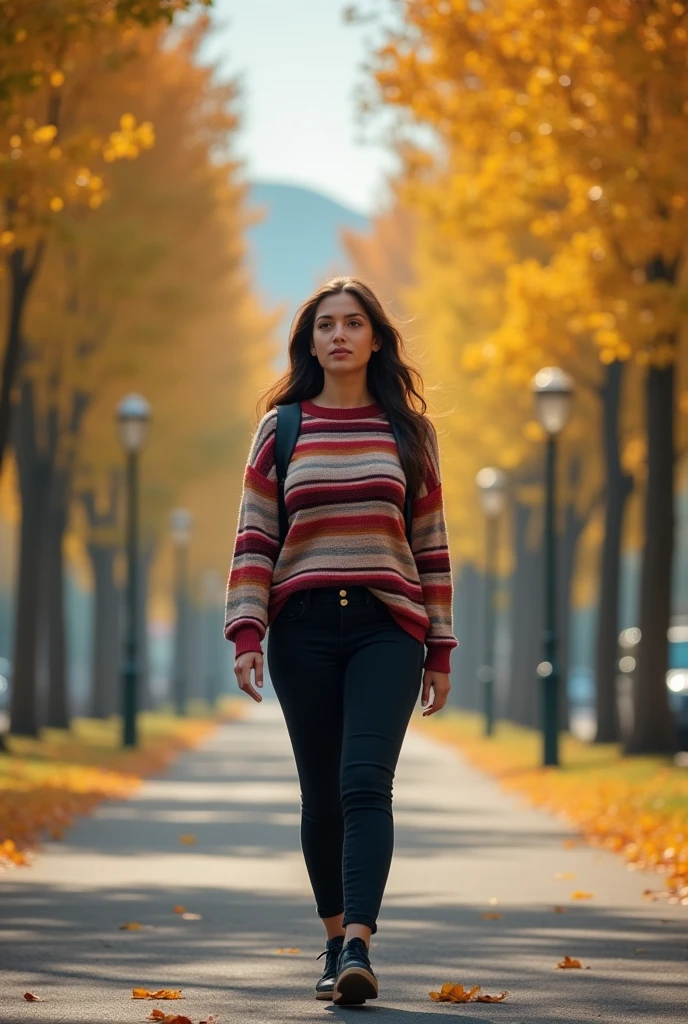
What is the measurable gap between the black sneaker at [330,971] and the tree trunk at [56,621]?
19262 mm

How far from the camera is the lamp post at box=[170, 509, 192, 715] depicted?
126 feet

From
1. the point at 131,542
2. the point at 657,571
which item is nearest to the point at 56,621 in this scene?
the point at 131,542

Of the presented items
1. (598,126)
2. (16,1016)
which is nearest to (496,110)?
(598,126)

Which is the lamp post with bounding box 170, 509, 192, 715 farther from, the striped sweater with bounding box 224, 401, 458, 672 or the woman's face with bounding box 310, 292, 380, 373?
the striped sweater with bounding box 224, 401, 458, 672

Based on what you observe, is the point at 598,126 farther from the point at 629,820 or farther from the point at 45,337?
the point at 45,337

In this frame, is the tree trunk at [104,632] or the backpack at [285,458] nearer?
the backpack at [285,458]

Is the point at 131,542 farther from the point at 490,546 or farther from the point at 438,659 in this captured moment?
the point at 438,659

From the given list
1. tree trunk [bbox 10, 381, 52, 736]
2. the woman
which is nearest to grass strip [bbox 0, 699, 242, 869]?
Result: tree trunk [bbox 10, 381, 52, 736]

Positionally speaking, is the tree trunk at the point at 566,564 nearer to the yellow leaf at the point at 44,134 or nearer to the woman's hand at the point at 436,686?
the yellow leaf at the point at 44,134

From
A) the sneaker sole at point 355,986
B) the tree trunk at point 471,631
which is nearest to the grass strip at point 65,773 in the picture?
the sneaker sole at point 355,986

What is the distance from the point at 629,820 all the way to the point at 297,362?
7.21 metres

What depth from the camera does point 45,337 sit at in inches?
880

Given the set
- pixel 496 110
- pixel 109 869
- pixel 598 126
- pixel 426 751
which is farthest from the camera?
pixel 426 751

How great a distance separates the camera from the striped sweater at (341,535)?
18.4ft
